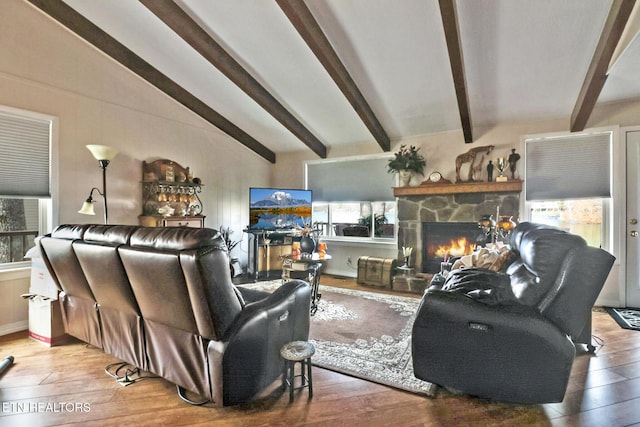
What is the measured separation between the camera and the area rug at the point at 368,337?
7.61 feet

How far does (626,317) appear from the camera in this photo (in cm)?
354

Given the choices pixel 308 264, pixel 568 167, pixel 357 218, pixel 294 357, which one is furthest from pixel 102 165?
pixel 568 167

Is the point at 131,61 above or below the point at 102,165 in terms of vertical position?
above

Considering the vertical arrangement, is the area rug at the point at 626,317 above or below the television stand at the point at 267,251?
below

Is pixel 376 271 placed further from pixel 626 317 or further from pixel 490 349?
pixel 490 349

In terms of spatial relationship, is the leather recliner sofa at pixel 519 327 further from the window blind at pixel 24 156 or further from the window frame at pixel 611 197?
the window blind at pixel 24 156

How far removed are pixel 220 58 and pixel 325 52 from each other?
1.32 m

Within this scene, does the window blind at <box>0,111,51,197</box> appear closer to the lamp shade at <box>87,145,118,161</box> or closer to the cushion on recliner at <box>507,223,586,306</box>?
the lamp shade at <box>87,145,118,161</box>

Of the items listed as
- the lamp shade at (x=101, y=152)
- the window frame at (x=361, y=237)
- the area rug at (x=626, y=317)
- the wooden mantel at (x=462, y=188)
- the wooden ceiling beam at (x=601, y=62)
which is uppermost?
the wooden ceiling beam at (x=601, y=62)

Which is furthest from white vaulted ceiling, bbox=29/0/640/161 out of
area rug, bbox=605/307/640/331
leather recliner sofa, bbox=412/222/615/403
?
area rug, bbox=605/307/640/331

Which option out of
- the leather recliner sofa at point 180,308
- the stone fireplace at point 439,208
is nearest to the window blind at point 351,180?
the stone fireplace at point 439,208

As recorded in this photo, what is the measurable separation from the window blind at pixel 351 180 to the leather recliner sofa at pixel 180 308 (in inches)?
134

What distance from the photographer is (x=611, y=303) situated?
3961 mm

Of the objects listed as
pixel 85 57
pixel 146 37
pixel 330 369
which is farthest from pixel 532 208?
→ pixel 85 57
